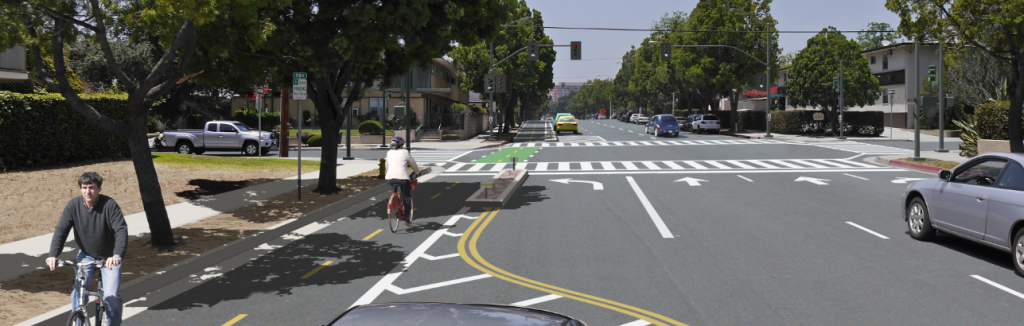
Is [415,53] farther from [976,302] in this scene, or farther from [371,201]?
[976,302]

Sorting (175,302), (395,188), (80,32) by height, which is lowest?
(175,302)

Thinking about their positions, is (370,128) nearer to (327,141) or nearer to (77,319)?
(327,141)

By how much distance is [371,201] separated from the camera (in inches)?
677

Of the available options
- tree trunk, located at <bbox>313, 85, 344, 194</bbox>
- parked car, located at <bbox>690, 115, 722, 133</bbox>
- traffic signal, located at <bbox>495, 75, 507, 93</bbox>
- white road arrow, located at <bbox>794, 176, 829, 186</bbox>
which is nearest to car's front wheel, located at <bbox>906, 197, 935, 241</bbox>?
white road arrow, located at <bbox>794, 176, 829, 186</bbox>

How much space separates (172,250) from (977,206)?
10.2 metres

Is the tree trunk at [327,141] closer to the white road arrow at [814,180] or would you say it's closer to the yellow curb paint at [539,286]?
the yellow curb paint at [539,286]

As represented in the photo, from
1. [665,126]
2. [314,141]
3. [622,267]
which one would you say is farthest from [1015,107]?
[314,141]

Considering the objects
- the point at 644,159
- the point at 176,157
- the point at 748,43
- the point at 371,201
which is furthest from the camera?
the point at 748,43

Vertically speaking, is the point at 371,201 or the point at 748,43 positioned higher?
the point at 748,43

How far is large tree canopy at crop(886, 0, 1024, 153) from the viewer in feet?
67.3

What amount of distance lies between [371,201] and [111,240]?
1114cm

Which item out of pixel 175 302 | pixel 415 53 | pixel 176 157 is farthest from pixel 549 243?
pixel 176 157

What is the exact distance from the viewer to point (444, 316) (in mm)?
3412

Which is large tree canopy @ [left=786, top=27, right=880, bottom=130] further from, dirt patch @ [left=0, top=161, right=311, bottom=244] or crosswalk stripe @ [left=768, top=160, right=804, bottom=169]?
dirt patch @ [left=0, top=161, right=311, bottom=244]
